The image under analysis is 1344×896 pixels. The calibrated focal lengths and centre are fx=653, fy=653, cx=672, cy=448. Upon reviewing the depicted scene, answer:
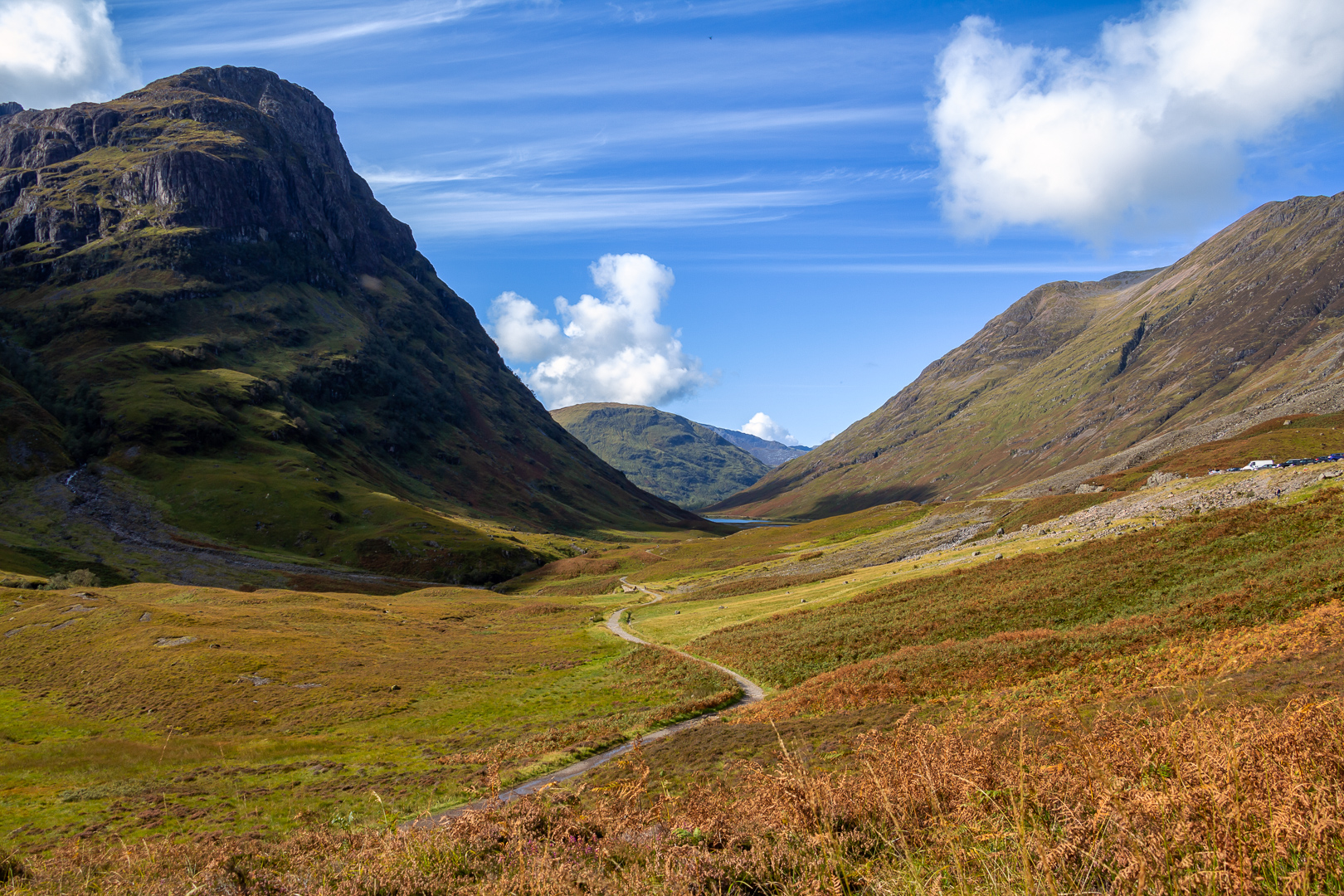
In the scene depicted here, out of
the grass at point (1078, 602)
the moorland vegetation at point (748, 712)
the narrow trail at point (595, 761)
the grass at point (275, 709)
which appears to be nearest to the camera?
the moorland vegetation at point (748, 712)

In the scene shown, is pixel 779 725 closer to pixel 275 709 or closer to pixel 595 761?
pixel 595 761

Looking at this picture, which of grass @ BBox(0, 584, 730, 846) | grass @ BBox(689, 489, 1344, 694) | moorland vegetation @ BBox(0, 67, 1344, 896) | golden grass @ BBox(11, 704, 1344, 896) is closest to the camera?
golden grass @ BBox(11, 704, 1344, 896)

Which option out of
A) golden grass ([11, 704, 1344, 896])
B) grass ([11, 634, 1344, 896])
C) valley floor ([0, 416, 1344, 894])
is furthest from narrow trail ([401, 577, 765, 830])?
golden grass ([11, 704, 1344, 896])

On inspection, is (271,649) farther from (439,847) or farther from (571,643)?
(439,847)

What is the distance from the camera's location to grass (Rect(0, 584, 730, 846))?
2591 cm

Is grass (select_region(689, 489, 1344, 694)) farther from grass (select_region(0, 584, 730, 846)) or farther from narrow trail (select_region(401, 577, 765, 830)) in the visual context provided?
grass (select_region(0, 584, 730, 846))

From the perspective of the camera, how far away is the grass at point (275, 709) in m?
25.9

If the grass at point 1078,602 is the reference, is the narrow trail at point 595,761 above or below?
below

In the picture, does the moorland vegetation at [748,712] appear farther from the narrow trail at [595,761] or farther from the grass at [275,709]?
the narrow trail at [595,761]

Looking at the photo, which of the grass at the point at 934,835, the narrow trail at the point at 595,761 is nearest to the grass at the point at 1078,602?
the narrow trail at the point at 595,761

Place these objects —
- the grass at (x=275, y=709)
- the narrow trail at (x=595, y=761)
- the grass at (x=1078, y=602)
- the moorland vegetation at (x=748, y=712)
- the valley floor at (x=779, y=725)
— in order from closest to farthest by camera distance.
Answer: the valley floor at (x=779, y=725), the moorland vegetation at (x=748, y=712), the narrow trail at (x=595, y=761), the grass at (x=275, y=709), the grass at (x=1078, y=602)

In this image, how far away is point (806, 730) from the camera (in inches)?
1013

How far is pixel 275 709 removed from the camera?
41.6 meters

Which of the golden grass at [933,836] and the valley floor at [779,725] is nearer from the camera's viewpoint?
the golden grass at [933,836]
